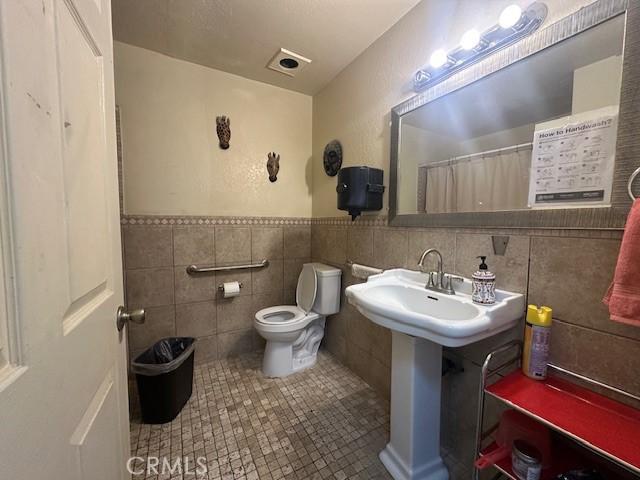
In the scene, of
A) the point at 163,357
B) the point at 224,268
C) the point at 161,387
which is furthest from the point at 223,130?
the point at 161,387

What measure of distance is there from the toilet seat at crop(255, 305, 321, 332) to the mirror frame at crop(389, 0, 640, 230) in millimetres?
1181

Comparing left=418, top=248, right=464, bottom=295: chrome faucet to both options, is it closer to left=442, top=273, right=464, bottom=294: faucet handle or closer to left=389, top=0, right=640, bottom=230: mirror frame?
left=442, top=273, right=464, bottom=294: faucet handle

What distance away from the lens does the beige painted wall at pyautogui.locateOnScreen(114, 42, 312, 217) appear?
177cm

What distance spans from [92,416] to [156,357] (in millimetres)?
1245

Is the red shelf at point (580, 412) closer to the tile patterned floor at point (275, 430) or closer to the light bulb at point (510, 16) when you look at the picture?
the tile patterned floor at point (275, 430)

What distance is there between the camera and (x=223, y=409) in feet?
5.13

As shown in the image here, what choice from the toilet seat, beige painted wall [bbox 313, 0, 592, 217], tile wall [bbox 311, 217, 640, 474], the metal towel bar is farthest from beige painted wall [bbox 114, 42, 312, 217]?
the metal towel bar

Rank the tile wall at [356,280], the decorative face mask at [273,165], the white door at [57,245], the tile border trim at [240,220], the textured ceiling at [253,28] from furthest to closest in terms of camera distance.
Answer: the decorative face mask at [273,165], the tile border trim at [240,220], the textured ceiling at [253,28], the tile wall at [356,280], the white door at [57,245]

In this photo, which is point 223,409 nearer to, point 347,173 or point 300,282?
point 300,282

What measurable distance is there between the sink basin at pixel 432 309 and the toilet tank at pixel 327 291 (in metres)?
0.62

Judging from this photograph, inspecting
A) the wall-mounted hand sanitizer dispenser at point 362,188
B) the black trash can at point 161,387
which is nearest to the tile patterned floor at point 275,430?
the black trash can at point 161,387

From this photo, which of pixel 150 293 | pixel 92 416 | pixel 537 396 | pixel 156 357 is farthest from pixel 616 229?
pixel 150 293

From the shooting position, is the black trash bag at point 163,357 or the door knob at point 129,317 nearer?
the door knob at point 129,317

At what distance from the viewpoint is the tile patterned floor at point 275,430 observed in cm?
121
